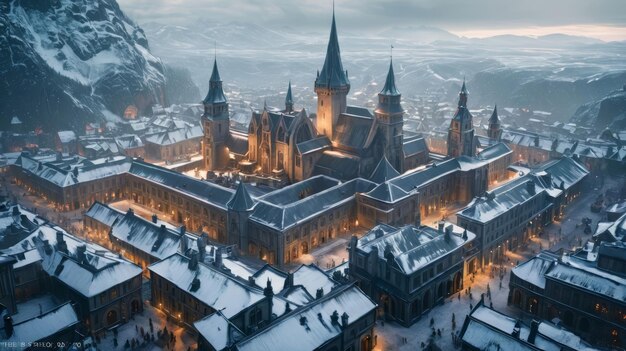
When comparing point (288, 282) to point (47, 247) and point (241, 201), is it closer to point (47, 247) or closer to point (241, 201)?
point (241, 201)

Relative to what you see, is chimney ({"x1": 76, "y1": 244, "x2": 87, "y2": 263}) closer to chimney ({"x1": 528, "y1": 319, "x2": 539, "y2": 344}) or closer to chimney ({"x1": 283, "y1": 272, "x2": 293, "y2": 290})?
chimney ({"x1": 283, "y1": 272, "x2": 293, "y2": 290})

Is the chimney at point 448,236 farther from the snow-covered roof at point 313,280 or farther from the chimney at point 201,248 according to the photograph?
the chimney at point 201,248

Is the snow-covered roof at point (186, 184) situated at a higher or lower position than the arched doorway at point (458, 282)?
higher

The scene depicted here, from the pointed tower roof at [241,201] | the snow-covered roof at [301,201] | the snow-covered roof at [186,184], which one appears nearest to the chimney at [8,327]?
the pointed tower roof at [241,201]

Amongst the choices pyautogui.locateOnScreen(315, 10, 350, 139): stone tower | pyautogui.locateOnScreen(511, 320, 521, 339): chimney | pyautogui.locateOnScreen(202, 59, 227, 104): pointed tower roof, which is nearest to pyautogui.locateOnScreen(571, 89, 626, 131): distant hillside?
pyautogui.locateOnScreen(315, 10, 350, 139): stone tower

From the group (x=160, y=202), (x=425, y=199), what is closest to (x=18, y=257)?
(x=160, y=202)

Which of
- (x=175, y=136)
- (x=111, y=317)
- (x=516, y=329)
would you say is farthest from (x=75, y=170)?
(x=516, y=329)
